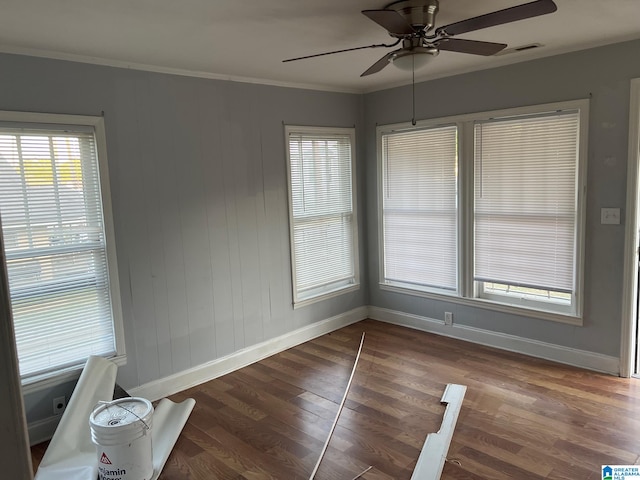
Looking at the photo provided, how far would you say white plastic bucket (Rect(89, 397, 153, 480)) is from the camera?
8.08 feet

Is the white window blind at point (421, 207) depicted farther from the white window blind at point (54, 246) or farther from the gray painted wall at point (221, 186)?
the white window blind at point (54, 246)

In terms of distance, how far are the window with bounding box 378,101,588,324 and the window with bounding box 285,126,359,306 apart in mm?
365

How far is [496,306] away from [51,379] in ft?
11.4

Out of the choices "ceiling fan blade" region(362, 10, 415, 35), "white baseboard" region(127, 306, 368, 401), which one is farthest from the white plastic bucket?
"ceiling fan blade" region(362, 10, 415, 35)

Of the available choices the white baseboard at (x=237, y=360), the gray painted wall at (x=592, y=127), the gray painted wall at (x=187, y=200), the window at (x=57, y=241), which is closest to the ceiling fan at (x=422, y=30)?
the gray painted wall at (x=592, y=127)

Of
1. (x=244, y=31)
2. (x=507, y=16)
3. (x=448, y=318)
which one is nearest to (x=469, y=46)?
(x=507, y=16)

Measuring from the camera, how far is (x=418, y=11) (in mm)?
2395

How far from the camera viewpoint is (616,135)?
347 centimetres

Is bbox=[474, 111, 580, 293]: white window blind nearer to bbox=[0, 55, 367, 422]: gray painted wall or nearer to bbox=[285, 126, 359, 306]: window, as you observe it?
bbox=[285, 126, 359, 306]: window

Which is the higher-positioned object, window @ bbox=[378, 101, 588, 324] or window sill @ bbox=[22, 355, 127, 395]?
window @ bbox=[378, 101, 588, 324]

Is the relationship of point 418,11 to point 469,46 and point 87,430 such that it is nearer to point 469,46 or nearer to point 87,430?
point 469,46

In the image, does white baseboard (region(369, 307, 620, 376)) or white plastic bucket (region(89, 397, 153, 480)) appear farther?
white baseboard (region(369, 307, 620, 376))

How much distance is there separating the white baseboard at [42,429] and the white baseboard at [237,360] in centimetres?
50

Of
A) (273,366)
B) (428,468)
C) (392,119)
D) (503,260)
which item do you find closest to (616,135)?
(503,260)
